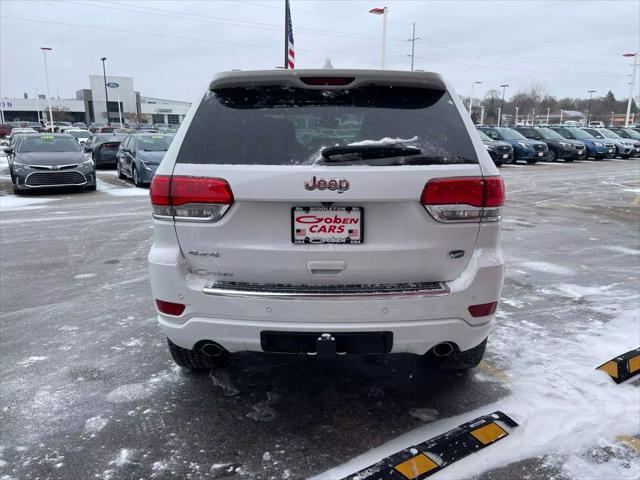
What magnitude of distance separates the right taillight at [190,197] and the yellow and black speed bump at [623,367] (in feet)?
9.12

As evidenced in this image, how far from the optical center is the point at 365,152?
8.53 feet

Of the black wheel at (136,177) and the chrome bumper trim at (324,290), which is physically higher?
the chrome bumper trim at (324,290)

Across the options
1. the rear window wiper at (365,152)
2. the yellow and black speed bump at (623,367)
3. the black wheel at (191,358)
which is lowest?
the yellow and black speed bump at (623,367)

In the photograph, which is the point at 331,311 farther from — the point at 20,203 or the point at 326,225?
the point at 20,203

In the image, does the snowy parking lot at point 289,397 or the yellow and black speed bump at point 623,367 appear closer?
the snowy parking lot at point 289,397

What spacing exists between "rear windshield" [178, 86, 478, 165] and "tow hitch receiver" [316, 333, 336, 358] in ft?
2.88

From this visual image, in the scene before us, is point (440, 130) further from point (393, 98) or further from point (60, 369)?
point (60, 369)

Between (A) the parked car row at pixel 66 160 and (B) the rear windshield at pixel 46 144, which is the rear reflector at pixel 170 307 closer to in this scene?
(A) the parked car row at pixel 66 160

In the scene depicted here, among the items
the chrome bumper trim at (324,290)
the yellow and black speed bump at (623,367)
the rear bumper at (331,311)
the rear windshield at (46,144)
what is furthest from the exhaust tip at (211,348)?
the rear windshield at (46,144)

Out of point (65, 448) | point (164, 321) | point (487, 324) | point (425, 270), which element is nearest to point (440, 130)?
point (425, 270)

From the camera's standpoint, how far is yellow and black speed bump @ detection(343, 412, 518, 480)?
2.55m

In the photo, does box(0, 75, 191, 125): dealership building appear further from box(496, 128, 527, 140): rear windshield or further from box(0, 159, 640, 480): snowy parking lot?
box(0, 159, 640, 480): snowy parking lot

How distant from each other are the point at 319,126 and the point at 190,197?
767mm

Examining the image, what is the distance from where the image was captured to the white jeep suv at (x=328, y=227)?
8.43ft
